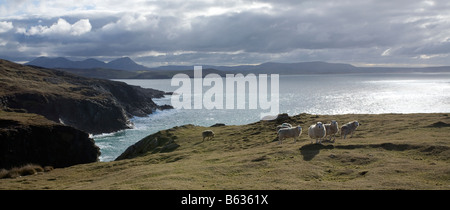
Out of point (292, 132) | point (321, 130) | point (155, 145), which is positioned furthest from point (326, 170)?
point (155, 145)

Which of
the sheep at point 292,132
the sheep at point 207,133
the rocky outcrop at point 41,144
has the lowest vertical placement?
the rocky outcrop at point 41,144

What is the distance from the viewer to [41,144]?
191 ft

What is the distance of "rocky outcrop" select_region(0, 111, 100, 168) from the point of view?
177 feet

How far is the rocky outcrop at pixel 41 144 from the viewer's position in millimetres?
54062

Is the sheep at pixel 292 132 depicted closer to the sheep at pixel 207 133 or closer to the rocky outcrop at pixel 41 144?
the sheep at pixel 207 133

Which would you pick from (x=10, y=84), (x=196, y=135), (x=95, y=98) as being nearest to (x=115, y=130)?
(x=95, y=98)

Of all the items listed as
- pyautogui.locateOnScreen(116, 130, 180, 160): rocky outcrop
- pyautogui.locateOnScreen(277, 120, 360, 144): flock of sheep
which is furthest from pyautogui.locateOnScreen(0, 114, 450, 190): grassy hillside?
pyautogui.locateOnScreen(116, 130, 180, 160): rocky outcrop

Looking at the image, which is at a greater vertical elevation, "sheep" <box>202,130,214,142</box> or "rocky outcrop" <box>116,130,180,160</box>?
"sheep" <box>202,130,214,142</box>

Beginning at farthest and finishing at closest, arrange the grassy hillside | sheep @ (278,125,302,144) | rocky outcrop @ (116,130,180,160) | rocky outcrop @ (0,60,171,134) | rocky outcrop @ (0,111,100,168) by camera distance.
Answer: rocky outcrop @ (0,60,171,134) → rocky outcrop @ (0,111,100,168) → rocky outcrop @ (116,130,180,160) → sheep @ (278,125,302,144) → the grassy hillside

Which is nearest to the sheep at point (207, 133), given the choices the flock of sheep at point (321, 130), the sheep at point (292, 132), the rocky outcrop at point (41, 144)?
the flock of sheep at point (321, 130)

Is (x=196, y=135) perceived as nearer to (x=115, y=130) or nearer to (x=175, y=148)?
(x=175, y=148)

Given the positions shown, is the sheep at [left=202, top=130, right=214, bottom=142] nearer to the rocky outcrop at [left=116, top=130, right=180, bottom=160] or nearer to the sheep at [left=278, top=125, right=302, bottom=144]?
the rocky outcrop at [left=116, top=130, right=180, bottom=160]

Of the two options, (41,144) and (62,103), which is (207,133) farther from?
(62,103)
